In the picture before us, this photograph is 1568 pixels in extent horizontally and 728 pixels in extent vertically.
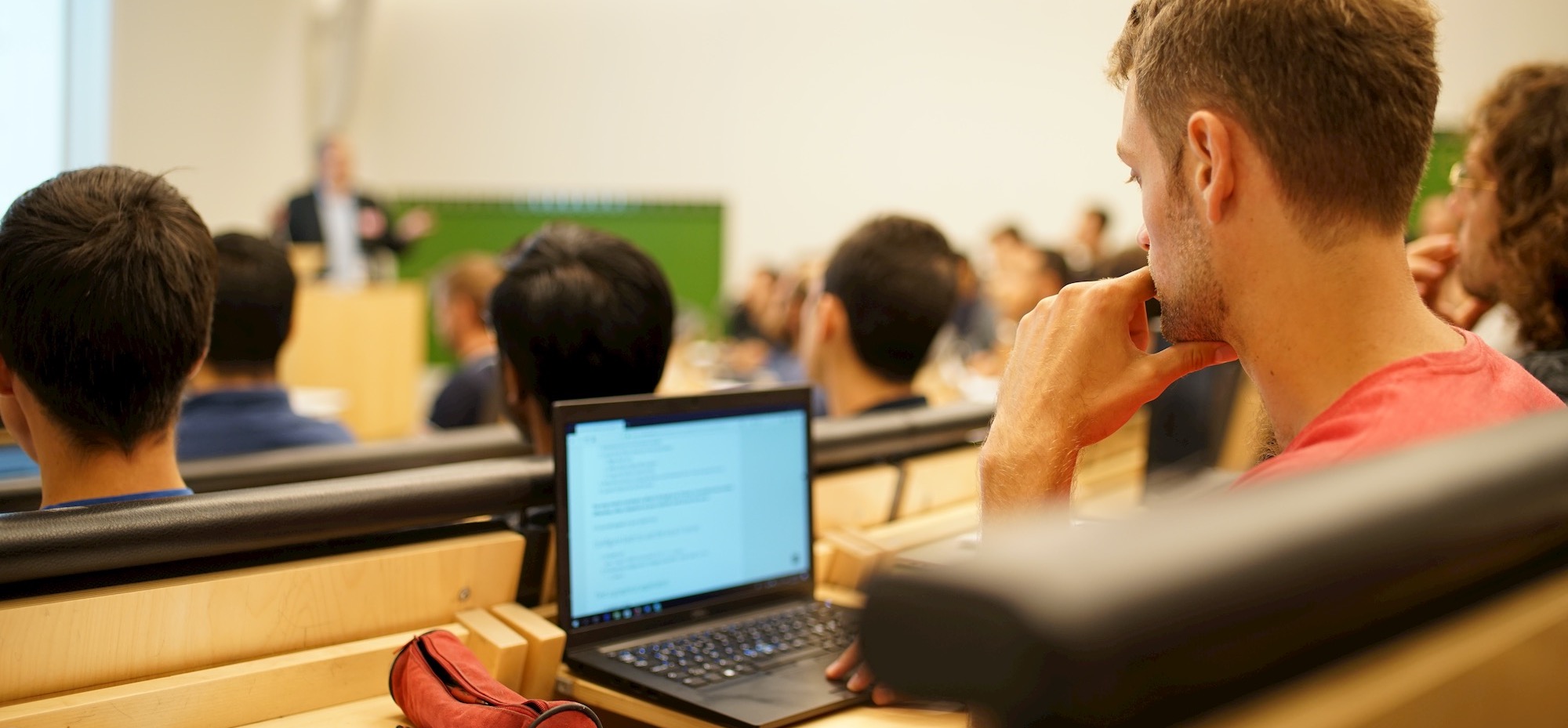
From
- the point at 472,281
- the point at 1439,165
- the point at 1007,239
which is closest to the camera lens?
the point at 472,281

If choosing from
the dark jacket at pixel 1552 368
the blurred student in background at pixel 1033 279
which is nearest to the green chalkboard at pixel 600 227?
the blurred student in background at pixel 1033 279

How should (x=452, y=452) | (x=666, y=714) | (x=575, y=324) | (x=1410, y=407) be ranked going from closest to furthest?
(x=1410, y=407) → (x=666, y=714) → (x=575, y=324) → (x=452, y=452)

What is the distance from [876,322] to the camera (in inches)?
94.0

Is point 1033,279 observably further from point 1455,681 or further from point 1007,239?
point 1455,681

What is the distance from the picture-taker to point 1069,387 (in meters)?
1.20

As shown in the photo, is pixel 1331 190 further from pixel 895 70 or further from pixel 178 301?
pixel 895 70

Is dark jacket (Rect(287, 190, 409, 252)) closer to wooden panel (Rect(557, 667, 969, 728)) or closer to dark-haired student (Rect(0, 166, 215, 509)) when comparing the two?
dark-haired student (Rect(0, 166, 215, 509))

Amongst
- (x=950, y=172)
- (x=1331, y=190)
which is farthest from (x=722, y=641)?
(x=950, y=172)

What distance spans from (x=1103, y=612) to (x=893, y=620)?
0.07 meters

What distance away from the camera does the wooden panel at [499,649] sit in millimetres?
1333

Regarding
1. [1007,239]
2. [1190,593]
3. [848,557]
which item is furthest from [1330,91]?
[1007,239]

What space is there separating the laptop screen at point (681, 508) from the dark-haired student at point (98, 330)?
467 mm

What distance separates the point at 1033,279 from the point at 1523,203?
8.42ft

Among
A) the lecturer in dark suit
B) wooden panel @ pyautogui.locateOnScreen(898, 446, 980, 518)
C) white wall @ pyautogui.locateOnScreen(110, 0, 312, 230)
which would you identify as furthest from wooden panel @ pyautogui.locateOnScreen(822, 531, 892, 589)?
the lecturer in dark suit
